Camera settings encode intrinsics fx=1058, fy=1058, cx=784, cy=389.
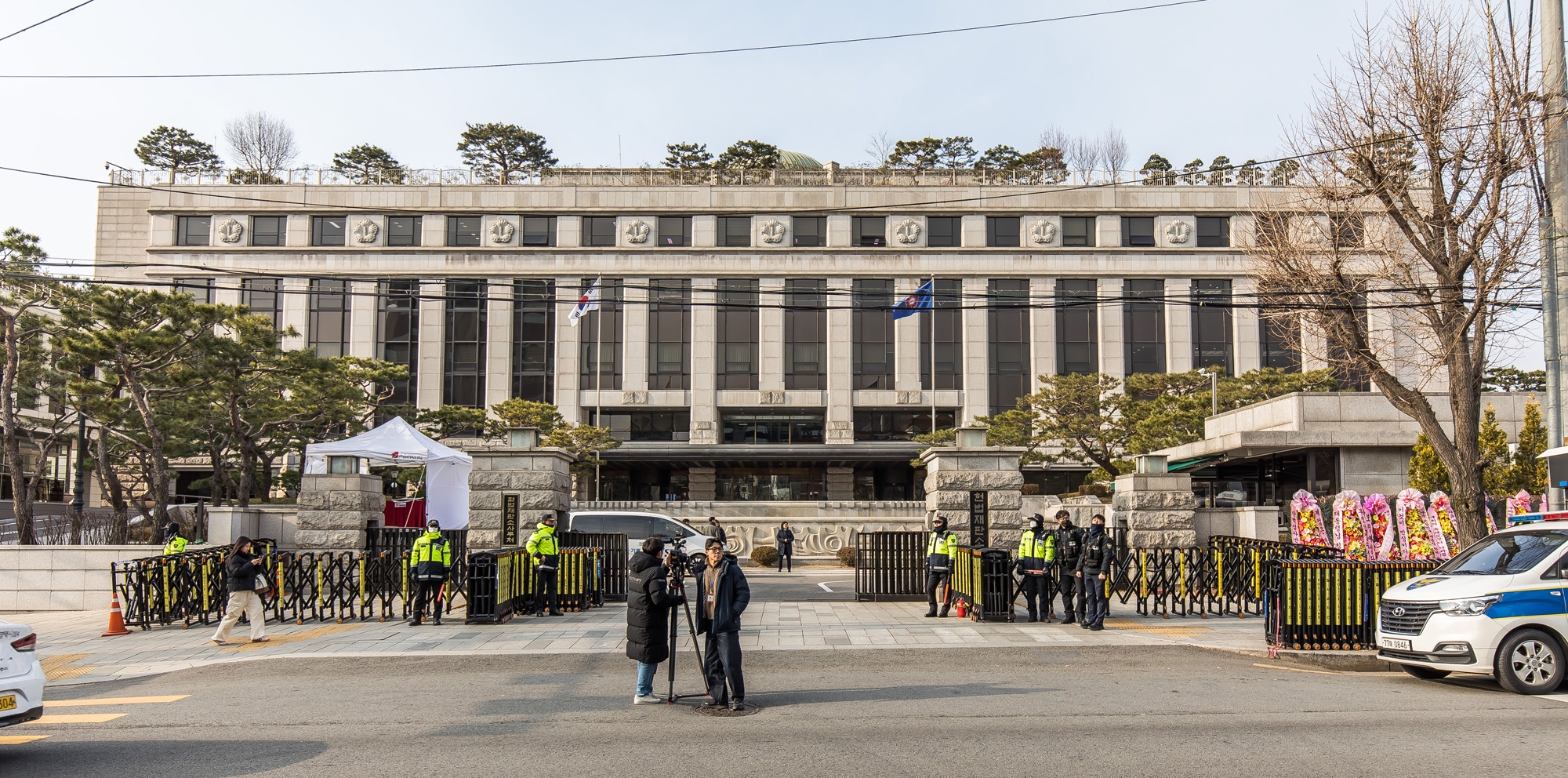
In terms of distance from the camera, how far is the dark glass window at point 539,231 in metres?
55.0

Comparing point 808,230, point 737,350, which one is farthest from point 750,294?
point 808,230

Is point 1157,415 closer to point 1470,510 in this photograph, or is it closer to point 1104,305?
point 1104,305

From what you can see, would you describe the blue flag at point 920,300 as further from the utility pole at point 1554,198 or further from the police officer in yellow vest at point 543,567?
the utility pole at point 1554,198

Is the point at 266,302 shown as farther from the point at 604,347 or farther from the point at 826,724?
the point at 826,724

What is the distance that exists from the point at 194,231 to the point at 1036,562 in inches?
2075

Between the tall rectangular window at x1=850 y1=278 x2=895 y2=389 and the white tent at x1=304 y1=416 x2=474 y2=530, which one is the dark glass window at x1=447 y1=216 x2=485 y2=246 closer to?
the tall rectangular window at x1=850 y1=278 x2=895 y2=389

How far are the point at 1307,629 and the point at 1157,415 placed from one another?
26.6m

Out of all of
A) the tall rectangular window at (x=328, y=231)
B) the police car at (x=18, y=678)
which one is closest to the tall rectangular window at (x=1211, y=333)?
the tall rectangular window at (x=328, y=231)

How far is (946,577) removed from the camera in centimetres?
1694

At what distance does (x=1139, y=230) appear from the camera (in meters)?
55.2

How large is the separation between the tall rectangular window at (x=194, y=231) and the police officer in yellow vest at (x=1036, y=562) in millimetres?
51460

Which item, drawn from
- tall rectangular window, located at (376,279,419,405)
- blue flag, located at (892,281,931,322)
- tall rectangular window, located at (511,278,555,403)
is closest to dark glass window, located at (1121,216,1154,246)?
blue flag, located at (892,281,931,322)

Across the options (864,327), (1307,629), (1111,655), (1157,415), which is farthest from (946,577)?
(864,327)

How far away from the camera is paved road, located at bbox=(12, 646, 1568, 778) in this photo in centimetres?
742
